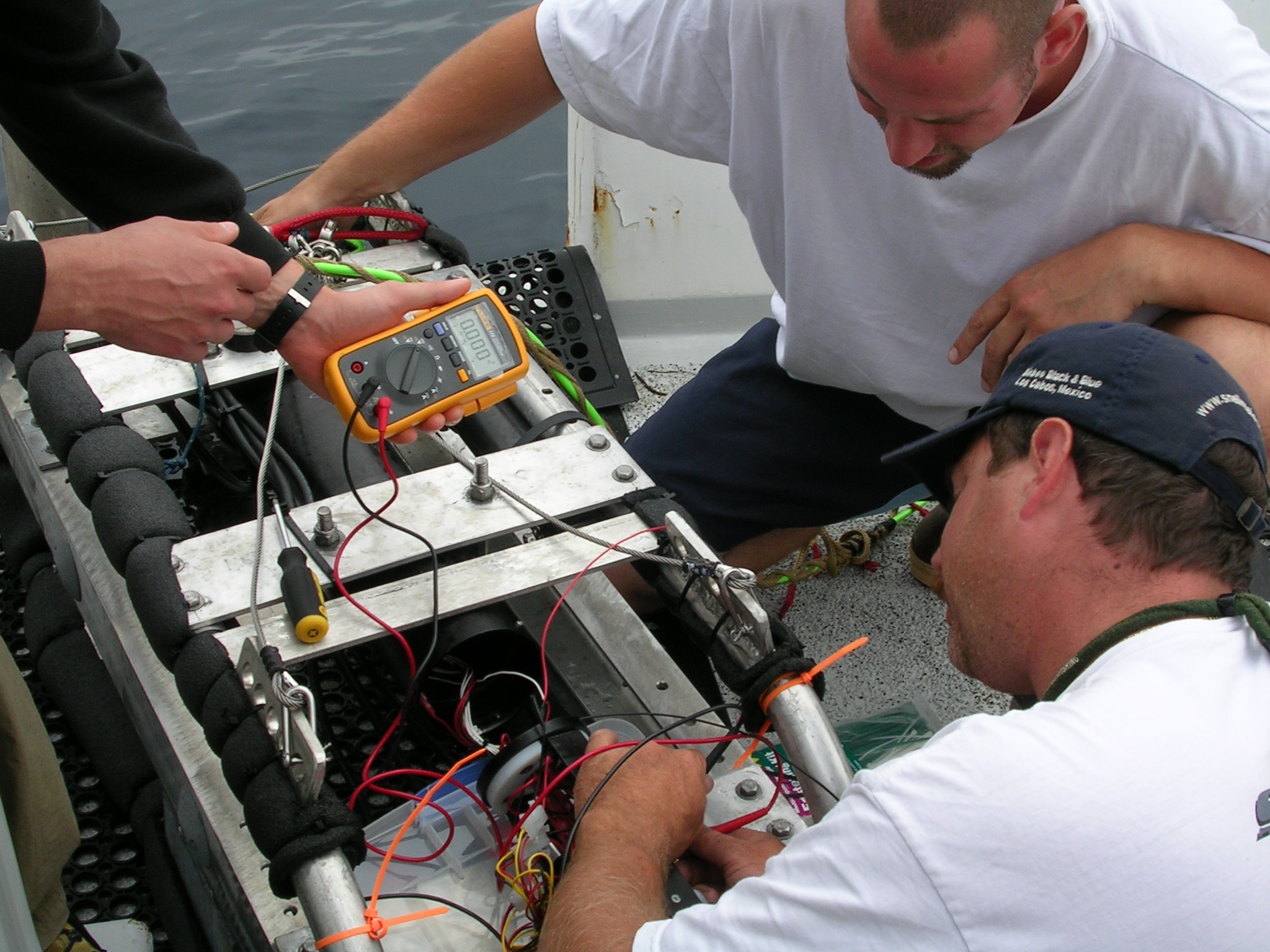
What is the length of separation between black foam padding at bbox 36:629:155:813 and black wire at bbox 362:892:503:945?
1.58ft

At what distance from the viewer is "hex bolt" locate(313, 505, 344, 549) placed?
110cm

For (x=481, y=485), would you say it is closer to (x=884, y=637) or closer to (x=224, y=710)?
(x=224, y=710)

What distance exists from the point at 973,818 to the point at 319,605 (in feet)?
1.90

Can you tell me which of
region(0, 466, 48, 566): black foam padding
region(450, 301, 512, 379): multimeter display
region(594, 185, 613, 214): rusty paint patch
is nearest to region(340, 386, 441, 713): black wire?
region(450, 301, 512, 379): multimeter display

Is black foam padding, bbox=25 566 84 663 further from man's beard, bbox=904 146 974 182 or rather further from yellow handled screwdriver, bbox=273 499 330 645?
man's beard, bbox=904 146 974 182

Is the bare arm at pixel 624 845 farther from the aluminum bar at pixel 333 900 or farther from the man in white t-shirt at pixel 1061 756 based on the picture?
the aluminum bar at pixel 333 900

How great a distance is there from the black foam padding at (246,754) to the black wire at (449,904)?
0.13 m

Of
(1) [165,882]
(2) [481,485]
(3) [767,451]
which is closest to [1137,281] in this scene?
(3) [767,451]

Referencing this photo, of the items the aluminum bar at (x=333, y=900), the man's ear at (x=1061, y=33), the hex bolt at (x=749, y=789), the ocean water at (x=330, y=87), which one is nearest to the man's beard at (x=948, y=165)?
the man's ear at (x=1061, y=33)

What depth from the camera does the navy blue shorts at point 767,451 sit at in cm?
166

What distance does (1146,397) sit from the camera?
879 mm

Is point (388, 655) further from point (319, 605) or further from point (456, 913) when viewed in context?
point (456, 913)

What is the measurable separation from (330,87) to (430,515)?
8.47ft

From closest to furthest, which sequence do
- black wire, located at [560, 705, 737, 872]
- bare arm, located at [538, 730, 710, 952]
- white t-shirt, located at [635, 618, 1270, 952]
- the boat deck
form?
white t-shirt, located at [635, 618, 1270, 952]
bare arm, located at [538, 730, 710, 952]
black wire, located at [560, 705, 737, 872]
the boat deck
